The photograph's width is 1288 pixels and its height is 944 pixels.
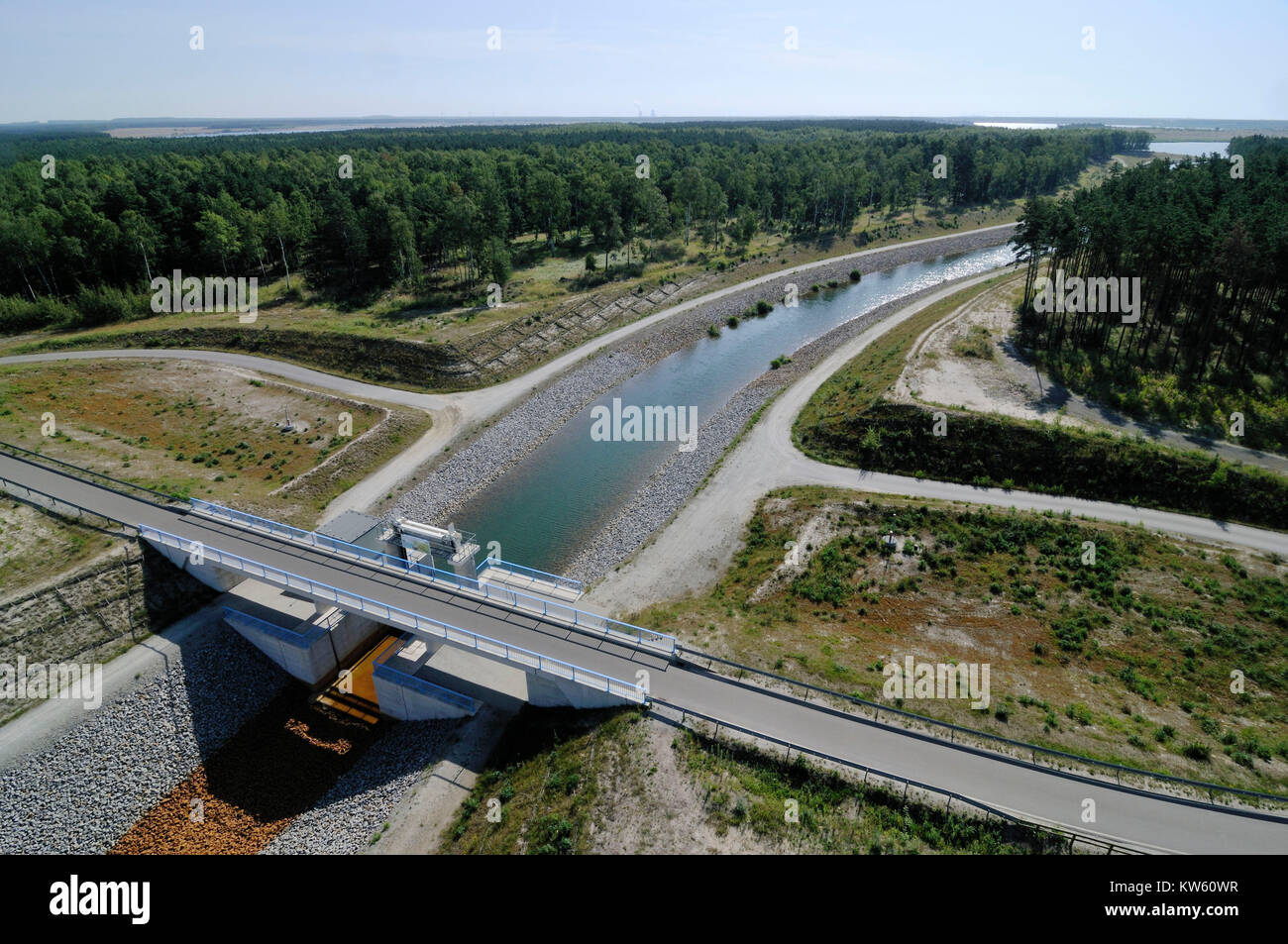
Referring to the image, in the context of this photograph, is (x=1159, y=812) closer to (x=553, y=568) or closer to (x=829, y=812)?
(x=829, y=812)

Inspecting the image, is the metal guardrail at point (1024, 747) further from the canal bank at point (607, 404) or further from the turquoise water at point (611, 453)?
the turquoise water at point (611, 453)

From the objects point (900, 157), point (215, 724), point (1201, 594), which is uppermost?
point (900, 157)

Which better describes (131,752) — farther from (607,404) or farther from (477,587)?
(607,404)

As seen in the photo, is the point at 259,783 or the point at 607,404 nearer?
the point at 259,783

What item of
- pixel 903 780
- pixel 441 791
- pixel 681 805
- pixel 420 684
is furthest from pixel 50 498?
pixel 903 780

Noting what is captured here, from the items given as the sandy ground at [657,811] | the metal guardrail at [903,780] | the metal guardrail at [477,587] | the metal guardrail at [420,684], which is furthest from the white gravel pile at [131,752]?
the metal guardrail at [903,780]

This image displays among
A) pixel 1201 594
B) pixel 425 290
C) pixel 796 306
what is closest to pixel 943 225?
pixel 796 306
